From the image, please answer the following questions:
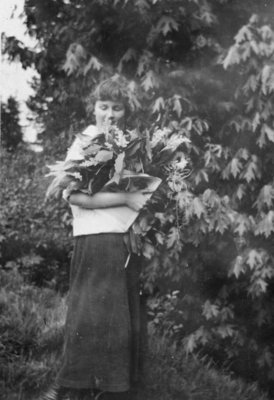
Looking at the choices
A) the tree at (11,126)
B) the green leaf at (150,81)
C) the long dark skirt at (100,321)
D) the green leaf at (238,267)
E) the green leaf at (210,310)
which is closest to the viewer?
the long dark skirt at (100,321)

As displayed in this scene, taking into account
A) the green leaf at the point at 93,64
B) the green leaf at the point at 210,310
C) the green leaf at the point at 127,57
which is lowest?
the green leaf at the point at 210,310

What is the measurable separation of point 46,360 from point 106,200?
1.47 m

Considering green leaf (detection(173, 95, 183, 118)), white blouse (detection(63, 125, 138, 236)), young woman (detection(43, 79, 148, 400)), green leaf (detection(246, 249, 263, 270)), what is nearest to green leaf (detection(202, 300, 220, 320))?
green leaf (detection(246, 249, 263, 270))

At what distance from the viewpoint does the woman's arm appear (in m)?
3.00

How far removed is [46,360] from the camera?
382 centimetres

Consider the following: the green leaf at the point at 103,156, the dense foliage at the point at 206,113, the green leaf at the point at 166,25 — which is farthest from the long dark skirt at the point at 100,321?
the green leaf at the point at 166,25

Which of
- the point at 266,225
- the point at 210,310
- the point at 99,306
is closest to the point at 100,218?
the point at 99,306

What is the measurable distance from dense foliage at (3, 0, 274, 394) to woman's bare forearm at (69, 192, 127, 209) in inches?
60.2

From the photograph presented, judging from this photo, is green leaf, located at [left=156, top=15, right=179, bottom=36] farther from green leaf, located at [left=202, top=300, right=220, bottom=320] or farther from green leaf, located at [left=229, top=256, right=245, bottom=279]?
green leaf, located at [left=202, top=300, right=220, bottom=320]

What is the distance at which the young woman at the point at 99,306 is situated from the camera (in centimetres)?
300

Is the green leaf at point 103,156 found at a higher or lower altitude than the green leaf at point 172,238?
higher

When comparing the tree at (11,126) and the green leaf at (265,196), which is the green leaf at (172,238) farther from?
the tree at (11,126)

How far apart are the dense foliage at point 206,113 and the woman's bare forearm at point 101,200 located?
153 centimetres

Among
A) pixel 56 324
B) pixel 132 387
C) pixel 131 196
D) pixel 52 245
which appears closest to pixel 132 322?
pixel 132 387
